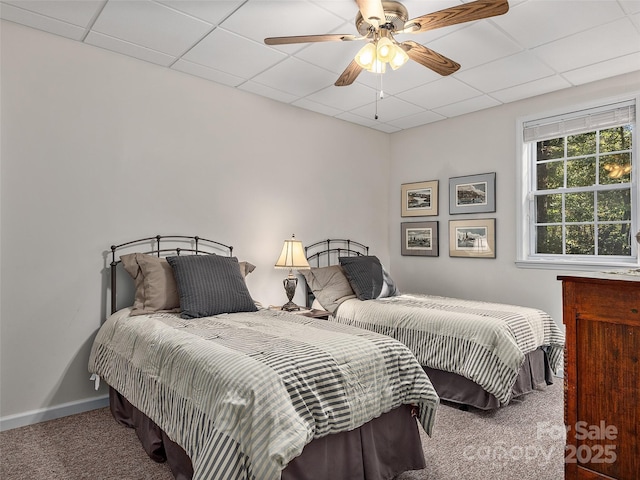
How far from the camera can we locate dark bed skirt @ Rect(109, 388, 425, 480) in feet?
5.77

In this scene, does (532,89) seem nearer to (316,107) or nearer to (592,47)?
(592,47)

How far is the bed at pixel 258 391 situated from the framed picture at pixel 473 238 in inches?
94.9

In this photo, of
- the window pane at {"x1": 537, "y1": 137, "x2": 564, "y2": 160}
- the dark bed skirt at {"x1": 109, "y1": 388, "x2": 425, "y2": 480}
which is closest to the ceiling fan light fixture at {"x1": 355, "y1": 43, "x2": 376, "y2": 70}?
the dark bed skirt at {"x1": 109, "y1": 388, "x2": 425, "y2": 480}

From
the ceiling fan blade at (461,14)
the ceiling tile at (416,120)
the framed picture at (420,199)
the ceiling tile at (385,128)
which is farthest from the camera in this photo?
the ceiling tile at (385,128)

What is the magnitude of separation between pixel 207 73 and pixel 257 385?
2.75 m

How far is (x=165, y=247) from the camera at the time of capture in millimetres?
3330

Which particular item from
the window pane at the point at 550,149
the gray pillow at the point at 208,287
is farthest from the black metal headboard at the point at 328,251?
the window pane at the point at 550,149

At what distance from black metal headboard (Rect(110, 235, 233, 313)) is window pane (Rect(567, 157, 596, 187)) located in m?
3.20

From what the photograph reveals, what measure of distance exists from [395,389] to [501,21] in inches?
91.6

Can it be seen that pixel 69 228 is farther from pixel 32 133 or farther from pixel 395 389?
pixel 395 389

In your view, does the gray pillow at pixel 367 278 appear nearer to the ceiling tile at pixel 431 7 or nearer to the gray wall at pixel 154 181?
the gray wall at pixel 154 181

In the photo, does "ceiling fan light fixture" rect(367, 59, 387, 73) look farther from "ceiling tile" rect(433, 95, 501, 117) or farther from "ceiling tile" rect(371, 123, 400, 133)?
"ceiling tile" rect(371, 123, 400, 133)

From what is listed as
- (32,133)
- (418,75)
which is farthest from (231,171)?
(418,75)

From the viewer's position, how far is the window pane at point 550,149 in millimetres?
3944
